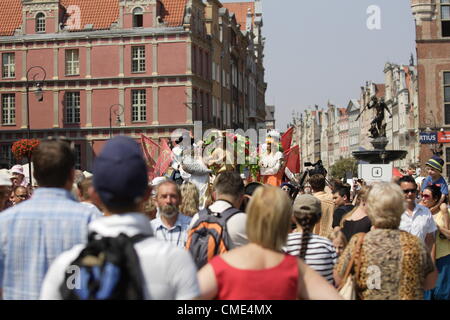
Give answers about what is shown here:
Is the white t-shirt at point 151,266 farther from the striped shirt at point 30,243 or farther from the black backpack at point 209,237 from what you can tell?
the black backpack at point 209,237

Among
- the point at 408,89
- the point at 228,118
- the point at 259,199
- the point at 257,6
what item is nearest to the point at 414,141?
the point at 408,89

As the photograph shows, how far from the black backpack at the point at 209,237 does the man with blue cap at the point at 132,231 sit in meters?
2.60

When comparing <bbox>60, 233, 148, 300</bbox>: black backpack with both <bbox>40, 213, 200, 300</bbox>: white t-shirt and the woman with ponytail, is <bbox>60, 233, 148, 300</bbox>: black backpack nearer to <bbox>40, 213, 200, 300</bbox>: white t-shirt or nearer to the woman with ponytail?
<bbox>40, 213, 200, 300</bbox>: white t-shirt

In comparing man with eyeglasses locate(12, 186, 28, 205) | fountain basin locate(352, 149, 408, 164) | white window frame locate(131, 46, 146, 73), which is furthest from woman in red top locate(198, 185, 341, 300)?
white window frame locate(131, 46, 146, 73)

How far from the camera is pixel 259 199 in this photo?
4.35m

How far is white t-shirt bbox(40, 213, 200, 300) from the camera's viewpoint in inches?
137

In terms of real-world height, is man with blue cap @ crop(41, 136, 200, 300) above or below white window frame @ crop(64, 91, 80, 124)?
below

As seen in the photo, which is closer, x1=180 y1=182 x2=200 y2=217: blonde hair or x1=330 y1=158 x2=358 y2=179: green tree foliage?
x1=180 y1=182 x2=200 y2=217: blonde hair

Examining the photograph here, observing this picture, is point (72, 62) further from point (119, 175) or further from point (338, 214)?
point (119, 175)

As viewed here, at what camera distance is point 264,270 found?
13.7 ft

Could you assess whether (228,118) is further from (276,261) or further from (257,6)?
(276,261)

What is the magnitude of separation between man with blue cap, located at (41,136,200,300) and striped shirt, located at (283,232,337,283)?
2370 mm

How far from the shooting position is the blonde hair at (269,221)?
4250 millimetres
